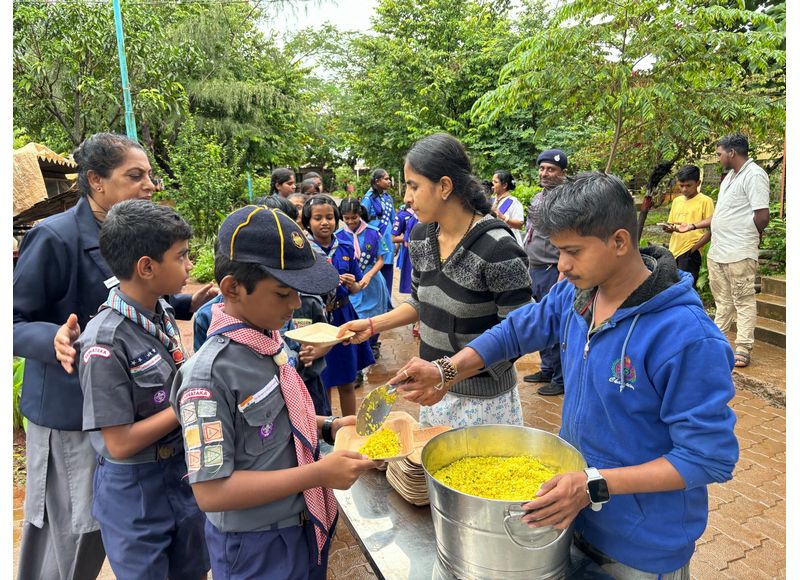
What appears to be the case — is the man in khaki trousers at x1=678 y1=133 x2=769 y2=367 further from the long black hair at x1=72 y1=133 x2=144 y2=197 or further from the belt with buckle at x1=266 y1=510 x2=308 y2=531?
the long black hair at x1=72 y1=133 x2=144 y2=197

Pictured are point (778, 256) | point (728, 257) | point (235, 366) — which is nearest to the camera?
point (235, 366)

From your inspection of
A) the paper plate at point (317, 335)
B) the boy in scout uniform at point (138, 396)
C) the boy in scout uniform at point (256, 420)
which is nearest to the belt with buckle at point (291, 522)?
the boy in scout uniform at point (256, 420)

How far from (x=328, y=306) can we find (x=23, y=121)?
12158 mm

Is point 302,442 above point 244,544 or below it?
above

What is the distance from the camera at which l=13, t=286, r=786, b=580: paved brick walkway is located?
9.98 ft

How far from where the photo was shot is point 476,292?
2.28 metres

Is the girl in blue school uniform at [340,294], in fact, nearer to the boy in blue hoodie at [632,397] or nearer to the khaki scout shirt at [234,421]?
the khaki scout shirt at [234,421]

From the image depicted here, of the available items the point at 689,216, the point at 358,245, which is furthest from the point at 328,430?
the point at 689,216

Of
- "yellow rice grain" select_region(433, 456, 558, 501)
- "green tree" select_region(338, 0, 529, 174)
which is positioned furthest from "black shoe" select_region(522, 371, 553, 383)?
"green tree" select_region(338, 0, 529, 174)

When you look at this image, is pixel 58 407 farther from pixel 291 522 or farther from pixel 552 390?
pixel 552 390

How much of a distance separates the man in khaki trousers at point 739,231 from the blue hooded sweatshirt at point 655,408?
4.66 m

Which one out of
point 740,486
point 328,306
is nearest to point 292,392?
point 328,306

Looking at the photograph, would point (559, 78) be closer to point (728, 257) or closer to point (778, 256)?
point (728, 257)

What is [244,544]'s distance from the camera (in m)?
1.60
